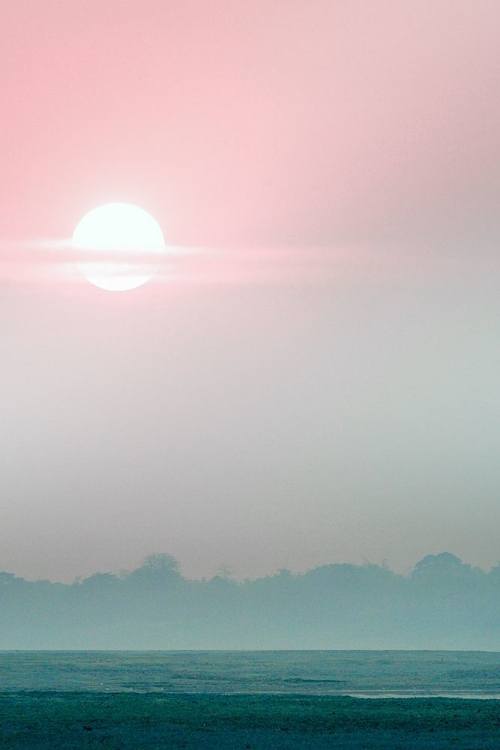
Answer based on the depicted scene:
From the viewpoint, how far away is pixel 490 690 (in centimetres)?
10462

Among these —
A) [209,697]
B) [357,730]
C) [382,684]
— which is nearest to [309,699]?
[209,697]

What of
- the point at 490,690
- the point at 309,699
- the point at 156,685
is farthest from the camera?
the point at 156,685

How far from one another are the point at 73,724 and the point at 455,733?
23.9 m

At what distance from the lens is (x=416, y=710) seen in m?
70.4

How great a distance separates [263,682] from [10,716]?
208ft

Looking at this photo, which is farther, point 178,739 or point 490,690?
point 490,690

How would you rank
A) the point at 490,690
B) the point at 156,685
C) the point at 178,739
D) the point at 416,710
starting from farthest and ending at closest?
the point at 156,685
the point at 490,690
the point at 416,710
the point at 178,739

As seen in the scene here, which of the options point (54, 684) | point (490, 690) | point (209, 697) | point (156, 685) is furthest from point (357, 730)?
point (54, 684)

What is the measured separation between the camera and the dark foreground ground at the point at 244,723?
50.9 metres

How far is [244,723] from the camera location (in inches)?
2389

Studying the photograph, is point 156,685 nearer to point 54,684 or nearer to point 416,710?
point 54,684

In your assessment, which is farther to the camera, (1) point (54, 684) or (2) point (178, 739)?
(1) point (54, 684)

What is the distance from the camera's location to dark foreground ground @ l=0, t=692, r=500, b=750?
2005 inches

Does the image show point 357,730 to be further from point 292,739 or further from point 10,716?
point 10,716
